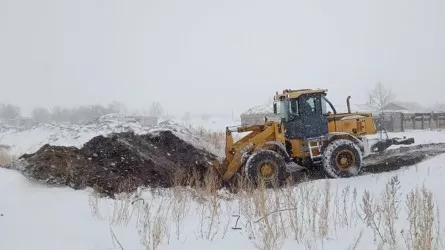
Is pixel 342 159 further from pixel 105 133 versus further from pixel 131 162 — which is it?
pixel 105 133

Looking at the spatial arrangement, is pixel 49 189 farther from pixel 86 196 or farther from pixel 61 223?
pixel 61 223

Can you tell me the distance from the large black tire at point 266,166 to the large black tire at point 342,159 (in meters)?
1.23

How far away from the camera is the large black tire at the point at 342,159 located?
10.7 meters

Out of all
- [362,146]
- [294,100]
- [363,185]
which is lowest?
[363,185]

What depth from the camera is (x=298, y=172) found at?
12.0 metres

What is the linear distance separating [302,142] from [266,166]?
144 cm

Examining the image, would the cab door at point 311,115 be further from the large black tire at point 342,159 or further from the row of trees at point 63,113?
the row of trees at point 63,113

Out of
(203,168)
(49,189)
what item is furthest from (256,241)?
(203,168)

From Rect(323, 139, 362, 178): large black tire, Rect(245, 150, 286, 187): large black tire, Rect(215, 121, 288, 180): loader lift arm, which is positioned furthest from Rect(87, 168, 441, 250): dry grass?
Rect(323, 139, 362, 178): large black tire

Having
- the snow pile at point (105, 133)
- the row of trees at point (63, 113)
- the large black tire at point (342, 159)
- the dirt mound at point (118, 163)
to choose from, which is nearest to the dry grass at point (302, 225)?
the dirt mound at point (118, 163)

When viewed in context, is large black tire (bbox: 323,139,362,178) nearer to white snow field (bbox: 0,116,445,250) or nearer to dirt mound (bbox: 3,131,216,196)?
white snow field (bbox: 0,116,445,250)

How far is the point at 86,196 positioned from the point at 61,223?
2.17m

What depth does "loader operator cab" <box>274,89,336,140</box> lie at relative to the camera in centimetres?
1121

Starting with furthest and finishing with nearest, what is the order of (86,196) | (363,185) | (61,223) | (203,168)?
(203,168) → (363,185) → (86,196) → (61,223)
